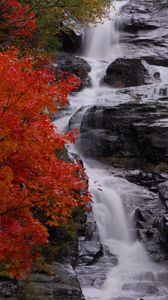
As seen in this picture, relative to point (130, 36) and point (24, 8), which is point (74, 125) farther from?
point (130, 36)

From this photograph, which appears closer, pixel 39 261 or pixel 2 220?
pixel 2 220

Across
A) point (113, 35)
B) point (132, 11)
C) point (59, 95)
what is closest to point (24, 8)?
point (59, 95)

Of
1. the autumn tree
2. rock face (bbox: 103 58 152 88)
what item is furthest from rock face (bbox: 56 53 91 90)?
the autumn tree

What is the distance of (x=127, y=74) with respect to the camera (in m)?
31.6

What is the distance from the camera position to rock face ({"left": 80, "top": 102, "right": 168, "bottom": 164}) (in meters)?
24.1

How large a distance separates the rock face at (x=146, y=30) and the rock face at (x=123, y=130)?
14275mm

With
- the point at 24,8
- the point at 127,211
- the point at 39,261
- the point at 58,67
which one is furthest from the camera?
the point at 58,67

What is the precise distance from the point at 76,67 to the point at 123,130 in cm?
989

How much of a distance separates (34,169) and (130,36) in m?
36.6

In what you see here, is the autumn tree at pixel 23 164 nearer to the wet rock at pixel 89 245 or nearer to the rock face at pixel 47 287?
the rock face at pixel 47 287

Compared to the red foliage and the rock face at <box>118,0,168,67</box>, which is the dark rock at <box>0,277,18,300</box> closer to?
the red foliage

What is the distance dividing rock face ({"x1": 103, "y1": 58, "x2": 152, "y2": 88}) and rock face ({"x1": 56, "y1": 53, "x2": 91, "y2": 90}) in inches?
66.2

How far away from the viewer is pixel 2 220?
7.82 m

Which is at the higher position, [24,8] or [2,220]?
[24,8]
